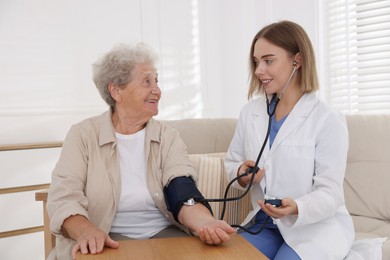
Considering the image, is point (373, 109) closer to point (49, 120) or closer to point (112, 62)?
point (112, 62)

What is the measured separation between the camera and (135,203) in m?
1.76

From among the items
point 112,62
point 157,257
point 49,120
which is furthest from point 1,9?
point 157,257

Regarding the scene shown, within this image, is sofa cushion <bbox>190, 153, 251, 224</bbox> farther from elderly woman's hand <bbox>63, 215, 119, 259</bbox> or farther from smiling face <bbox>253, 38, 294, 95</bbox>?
elderly woman's hand <bbox>63, 215, 119, 259</bbox>

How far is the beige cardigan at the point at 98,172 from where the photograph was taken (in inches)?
66.2

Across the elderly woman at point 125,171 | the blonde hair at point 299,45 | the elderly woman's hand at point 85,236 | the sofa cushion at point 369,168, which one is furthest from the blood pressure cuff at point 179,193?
the sofa cushion at point 369,168

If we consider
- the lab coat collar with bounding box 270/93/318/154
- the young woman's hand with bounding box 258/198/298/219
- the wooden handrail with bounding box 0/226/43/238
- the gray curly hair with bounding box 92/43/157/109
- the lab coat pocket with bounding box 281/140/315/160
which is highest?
the gray curly hair with bounding box 92/43/157/109

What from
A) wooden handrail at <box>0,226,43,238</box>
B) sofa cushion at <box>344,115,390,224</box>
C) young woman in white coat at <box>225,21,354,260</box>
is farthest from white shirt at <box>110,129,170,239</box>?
wooden handrail at <box>0,226,43,238</box>

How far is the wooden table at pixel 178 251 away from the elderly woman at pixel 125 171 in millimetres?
179

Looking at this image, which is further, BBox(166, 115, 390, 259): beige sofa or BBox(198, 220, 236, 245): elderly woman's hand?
BBox(166, 115, 390, 259): beige sofa

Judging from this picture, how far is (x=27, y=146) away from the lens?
2.86 meters

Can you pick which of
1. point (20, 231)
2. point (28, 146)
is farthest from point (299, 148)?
point (20, 231)

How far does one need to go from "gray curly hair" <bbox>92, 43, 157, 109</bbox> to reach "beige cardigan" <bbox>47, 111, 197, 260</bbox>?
0.53 ft

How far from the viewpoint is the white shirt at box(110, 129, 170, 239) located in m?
1.76

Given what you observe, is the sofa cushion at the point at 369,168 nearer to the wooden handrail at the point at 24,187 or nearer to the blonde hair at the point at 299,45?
the blonde hair at the point at 299,45
